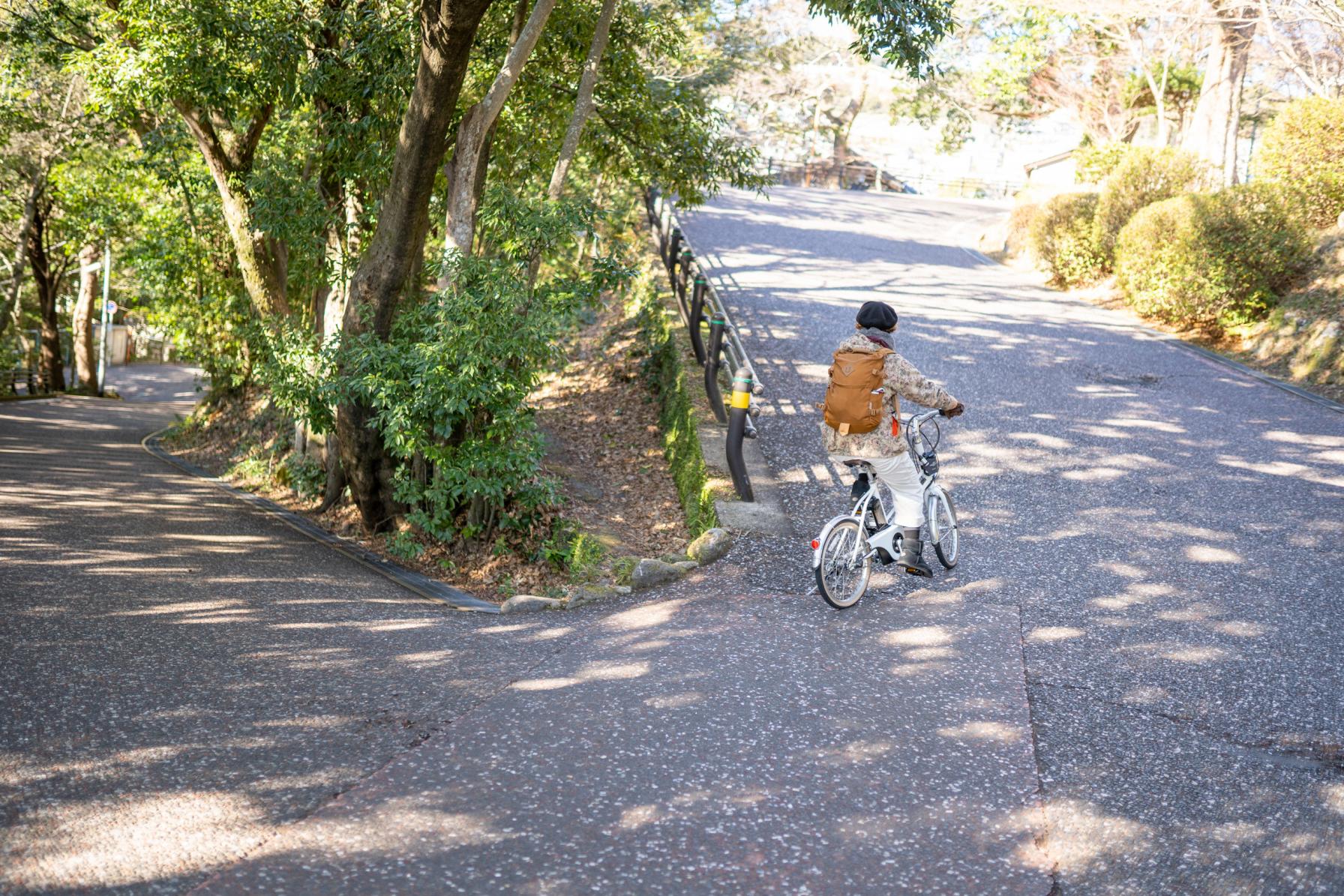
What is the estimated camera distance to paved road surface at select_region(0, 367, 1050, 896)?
3.71 metres

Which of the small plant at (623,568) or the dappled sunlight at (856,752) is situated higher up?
the small plant at (623,568)

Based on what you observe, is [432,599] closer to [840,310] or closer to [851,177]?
[840,310]

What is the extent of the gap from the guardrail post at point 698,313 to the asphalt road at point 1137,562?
955 millimetres

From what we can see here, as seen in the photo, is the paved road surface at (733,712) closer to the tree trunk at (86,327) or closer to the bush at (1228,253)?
the bush at (1228,253)

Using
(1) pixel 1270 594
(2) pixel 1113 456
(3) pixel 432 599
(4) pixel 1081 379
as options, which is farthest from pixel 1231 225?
(3) pixel 432 599

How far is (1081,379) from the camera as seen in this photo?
43.2 feet

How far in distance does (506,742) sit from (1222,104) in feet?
67.5

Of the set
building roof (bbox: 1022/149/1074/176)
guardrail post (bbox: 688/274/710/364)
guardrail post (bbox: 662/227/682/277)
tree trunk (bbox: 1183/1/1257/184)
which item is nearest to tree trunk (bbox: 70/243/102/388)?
guardrail post (bbox: 662/227/682/277)

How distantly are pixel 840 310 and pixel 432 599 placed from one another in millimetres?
10122

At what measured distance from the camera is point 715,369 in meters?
10.3

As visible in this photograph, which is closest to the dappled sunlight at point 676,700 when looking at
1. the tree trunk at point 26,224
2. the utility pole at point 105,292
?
the tree trunk at point 26,224

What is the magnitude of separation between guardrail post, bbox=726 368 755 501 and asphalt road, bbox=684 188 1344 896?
0.48 meters

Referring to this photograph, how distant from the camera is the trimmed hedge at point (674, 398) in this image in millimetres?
9047

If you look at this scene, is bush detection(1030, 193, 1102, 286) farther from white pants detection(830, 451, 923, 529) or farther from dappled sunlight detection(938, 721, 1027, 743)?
dappled sunlight detection(938, 721, 1027, 743)
